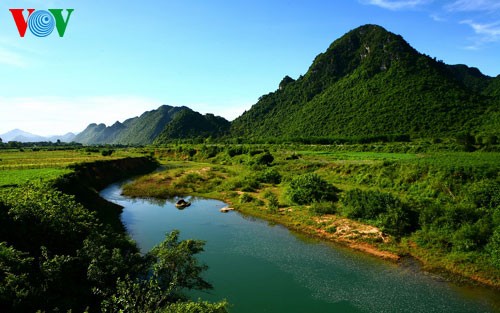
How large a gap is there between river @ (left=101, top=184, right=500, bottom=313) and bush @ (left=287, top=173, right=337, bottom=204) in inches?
300

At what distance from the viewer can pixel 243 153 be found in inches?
3378

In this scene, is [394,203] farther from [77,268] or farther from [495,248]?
[77,268]

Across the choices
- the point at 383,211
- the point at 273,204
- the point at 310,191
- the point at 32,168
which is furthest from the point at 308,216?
the point at 32,168

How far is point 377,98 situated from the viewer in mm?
125688

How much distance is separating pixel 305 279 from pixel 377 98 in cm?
11928

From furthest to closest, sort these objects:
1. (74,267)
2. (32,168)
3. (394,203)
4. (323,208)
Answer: (32,168) → (323,208) → (394,203) → (74,267)

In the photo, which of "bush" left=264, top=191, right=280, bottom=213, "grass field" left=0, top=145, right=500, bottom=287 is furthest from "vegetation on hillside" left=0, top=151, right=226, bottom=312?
"bush" left=264, top=191, right=280, bottom=213

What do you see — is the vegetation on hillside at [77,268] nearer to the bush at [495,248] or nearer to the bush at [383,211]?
the bush at [383,211]

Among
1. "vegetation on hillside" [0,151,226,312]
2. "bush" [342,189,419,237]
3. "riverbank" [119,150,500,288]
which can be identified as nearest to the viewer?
"vegetation on hillside" [0,151,226,312]

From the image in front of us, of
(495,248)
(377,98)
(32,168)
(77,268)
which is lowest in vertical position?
(495,248)

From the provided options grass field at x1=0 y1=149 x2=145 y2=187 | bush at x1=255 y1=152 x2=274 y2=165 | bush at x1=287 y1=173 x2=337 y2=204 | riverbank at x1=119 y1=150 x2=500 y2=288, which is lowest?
riverbank at x1=119 y1=150 x2=500 y2=288

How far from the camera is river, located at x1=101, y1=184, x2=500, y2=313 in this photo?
59.6 feet

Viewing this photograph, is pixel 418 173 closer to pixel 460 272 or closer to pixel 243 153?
pixel 460 272

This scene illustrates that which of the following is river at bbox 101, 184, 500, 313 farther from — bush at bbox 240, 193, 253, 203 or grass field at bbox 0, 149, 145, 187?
grass field at bbox 0, 149, 145, 187
